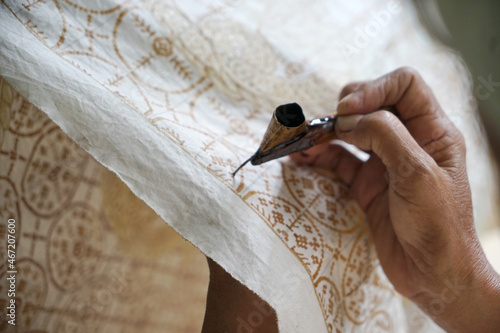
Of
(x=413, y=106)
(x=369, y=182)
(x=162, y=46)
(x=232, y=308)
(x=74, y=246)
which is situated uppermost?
(x=162, y=46)

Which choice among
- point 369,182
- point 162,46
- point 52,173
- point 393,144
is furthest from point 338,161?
point 52,173

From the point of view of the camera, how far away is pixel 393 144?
67 cm

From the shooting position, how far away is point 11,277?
2.50 ft

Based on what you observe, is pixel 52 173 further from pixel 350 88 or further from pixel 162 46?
pixel 350 88

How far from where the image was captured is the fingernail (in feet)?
2.38

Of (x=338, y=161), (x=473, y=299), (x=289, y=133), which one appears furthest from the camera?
(x=338, y=161)

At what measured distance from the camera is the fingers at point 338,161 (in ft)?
2.68

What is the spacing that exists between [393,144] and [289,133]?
0.62 feet

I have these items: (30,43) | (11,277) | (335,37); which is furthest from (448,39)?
(11,277)

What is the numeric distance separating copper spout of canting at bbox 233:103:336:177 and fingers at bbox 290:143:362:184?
0.25 ft

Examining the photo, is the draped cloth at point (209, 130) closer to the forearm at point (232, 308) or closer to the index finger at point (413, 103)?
the forearm at point (232, 308)

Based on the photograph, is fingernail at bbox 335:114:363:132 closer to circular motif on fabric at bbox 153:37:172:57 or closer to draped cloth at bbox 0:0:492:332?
draped cloth at bbox 0:0:492:332

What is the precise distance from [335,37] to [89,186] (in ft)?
2.57

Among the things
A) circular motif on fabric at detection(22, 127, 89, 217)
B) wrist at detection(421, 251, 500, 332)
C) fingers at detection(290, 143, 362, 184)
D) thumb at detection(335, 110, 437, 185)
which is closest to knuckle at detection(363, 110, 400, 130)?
thumb at detection(335, 110, 437, 185)
